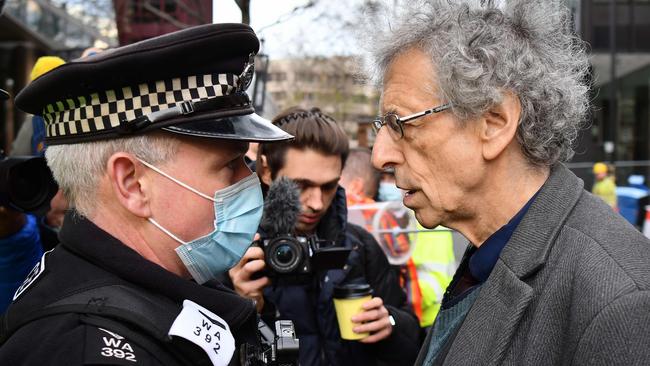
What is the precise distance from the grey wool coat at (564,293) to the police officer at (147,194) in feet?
2.17

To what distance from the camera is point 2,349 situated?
1543 millimetres

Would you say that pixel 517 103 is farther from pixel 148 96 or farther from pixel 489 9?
pixel 148 96

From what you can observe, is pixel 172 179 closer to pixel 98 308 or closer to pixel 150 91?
pixel 150 91

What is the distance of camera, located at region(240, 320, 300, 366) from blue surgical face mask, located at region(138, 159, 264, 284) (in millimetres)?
254

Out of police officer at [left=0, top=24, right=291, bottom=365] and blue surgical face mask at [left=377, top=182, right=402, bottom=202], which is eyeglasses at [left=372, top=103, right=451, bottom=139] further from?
blue surgical face mask at [left=377, top=182, right=402, bottom=202]

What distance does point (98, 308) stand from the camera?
1.55 meters

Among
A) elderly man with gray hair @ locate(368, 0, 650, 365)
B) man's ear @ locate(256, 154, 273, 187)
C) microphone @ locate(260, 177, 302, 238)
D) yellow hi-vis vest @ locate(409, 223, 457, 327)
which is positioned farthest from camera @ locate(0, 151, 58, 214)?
yellow hi-vis vest @ locate(409, 223, 457, 327)

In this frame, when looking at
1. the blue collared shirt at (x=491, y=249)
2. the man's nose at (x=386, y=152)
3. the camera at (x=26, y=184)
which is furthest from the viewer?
the camera at (x=26, y=184)

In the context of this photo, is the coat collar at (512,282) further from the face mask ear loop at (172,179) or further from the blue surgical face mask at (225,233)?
the face mask ear loop at (172,179)

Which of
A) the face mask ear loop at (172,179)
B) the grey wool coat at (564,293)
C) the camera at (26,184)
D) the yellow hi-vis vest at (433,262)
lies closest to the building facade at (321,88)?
the yellow hi-vis vest at (433,262)

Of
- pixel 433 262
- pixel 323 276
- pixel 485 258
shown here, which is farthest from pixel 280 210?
pixel 433 262

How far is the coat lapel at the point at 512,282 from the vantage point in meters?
1.72

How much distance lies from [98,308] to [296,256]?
128 centimetres

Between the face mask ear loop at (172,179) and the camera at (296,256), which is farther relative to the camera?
the camera at (296,256)
